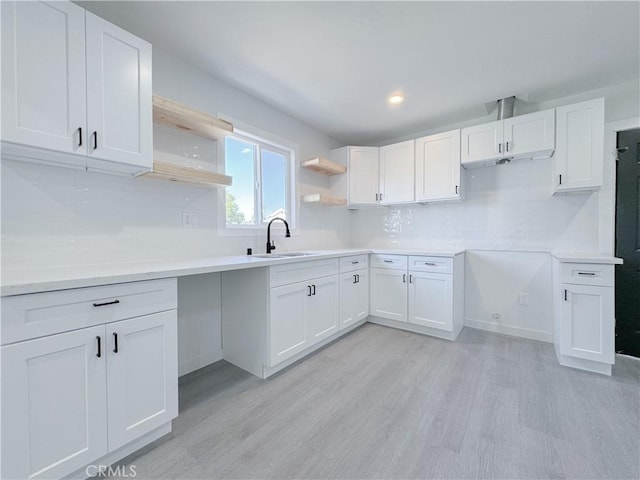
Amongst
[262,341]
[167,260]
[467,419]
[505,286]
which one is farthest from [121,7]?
[505,286]

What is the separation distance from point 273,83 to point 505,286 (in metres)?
3.30

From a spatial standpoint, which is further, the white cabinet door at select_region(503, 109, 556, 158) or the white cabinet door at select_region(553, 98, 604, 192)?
the white cabinet door at select_region(503, 109, 556, 158)

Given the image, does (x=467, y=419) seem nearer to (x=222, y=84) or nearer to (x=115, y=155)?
(x=115, y=155)

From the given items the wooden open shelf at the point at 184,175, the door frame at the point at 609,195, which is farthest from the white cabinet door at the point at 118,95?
the door frame at the point at 609,195

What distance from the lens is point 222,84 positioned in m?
2.37

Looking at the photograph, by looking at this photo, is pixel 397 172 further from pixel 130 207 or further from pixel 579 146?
pixel 130 207

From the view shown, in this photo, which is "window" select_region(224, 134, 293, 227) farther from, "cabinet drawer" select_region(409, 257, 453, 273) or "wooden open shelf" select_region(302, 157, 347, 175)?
"cabinet drawer" select_region(409, 257, 453, 273)

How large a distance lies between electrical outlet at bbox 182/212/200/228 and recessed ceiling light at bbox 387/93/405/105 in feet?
7.24

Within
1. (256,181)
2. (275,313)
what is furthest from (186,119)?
(275,313)

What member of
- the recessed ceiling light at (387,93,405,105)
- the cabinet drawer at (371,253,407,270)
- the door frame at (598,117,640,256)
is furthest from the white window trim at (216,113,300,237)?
the door frame at (598,117,640,256)

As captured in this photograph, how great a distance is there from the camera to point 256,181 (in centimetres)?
278

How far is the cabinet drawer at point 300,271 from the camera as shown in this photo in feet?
6.74

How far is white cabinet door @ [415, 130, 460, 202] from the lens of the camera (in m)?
2.99

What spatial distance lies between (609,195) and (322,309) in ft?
9.68
